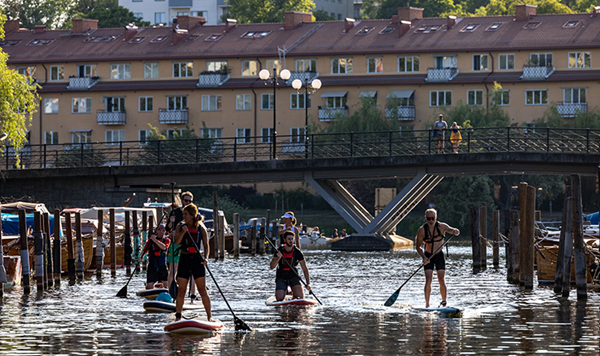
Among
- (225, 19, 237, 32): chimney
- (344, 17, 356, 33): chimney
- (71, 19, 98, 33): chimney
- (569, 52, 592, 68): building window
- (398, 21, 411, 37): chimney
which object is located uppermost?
(71, 19, 98, 33): chimney

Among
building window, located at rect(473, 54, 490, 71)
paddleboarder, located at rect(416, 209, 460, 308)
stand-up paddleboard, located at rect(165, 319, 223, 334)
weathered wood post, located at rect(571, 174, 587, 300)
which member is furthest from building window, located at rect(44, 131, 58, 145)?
stand-up paddleboard, located at rect(165, 319, 223, 334)

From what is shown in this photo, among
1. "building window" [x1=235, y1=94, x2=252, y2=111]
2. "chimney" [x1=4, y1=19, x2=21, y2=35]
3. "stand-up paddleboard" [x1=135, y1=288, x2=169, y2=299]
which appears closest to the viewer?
"stand-up paddleboard" [x1=135, y1=288, x2=169, y2=299]

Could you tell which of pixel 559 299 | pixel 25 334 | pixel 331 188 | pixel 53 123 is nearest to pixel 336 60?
pixel 53 123

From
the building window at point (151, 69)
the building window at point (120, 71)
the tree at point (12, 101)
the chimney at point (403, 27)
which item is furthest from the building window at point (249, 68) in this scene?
the tree at point (12, 101)

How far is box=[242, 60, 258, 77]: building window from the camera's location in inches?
3743

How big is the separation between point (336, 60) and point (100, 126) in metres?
19.9

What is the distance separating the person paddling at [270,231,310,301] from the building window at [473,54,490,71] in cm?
6859

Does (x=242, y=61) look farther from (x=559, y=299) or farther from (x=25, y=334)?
(x=25, y=334)

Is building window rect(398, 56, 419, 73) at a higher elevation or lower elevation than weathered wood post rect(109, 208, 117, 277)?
higher

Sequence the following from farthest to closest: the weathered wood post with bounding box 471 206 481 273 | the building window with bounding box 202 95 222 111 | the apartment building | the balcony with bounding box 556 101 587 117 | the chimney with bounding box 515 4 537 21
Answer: the building window with bounding box 202 95 222 111 → the chimney with bounding box 515 4 537 21 → the apartment building → the balcony with bounding box 556 101 587 117 → the weathered wood post with bounding box 471 206 481 273

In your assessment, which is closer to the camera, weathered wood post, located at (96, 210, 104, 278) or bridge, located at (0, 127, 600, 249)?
weathered wood post, located at (96, 210, 104, 278)

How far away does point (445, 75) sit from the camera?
90.6 metres

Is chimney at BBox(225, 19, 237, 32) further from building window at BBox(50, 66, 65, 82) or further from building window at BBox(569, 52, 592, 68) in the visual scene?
building window at BBox(569, 52, 592, 68)

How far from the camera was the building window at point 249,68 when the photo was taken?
95.1m
